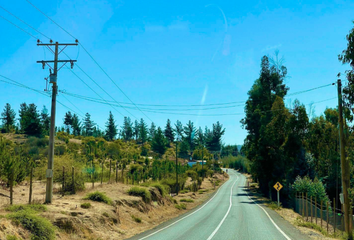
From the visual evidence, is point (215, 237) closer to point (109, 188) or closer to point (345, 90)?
point (345, 90)

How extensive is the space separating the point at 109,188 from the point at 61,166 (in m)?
4.91

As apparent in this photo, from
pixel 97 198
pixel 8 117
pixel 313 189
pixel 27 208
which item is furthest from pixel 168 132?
pixel 27 208

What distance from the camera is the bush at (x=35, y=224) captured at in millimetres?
12336

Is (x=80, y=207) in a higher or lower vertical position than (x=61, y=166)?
lower

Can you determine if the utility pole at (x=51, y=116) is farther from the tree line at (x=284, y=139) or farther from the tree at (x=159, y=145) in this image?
the tree at (x=159, y=145)

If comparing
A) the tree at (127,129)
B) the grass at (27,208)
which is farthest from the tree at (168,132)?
the grass at (27,208)

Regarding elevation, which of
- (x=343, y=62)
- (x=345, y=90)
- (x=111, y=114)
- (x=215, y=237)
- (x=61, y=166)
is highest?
(x=111, y=114)

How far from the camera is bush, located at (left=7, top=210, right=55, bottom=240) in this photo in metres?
12.3

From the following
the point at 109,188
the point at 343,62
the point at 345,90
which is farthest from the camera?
the point at 109,188

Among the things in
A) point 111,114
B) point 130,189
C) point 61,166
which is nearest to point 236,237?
point 130,189

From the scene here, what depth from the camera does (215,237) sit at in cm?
1583

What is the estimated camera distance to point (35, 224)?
12.7 m

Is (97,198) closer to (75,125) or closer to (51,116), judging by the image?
(51,116)

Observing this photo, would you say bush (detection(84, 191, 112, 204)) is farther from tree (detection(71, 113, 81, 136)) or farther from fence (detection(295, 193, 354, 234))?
tree (detection(71, 113, 81, 136))
